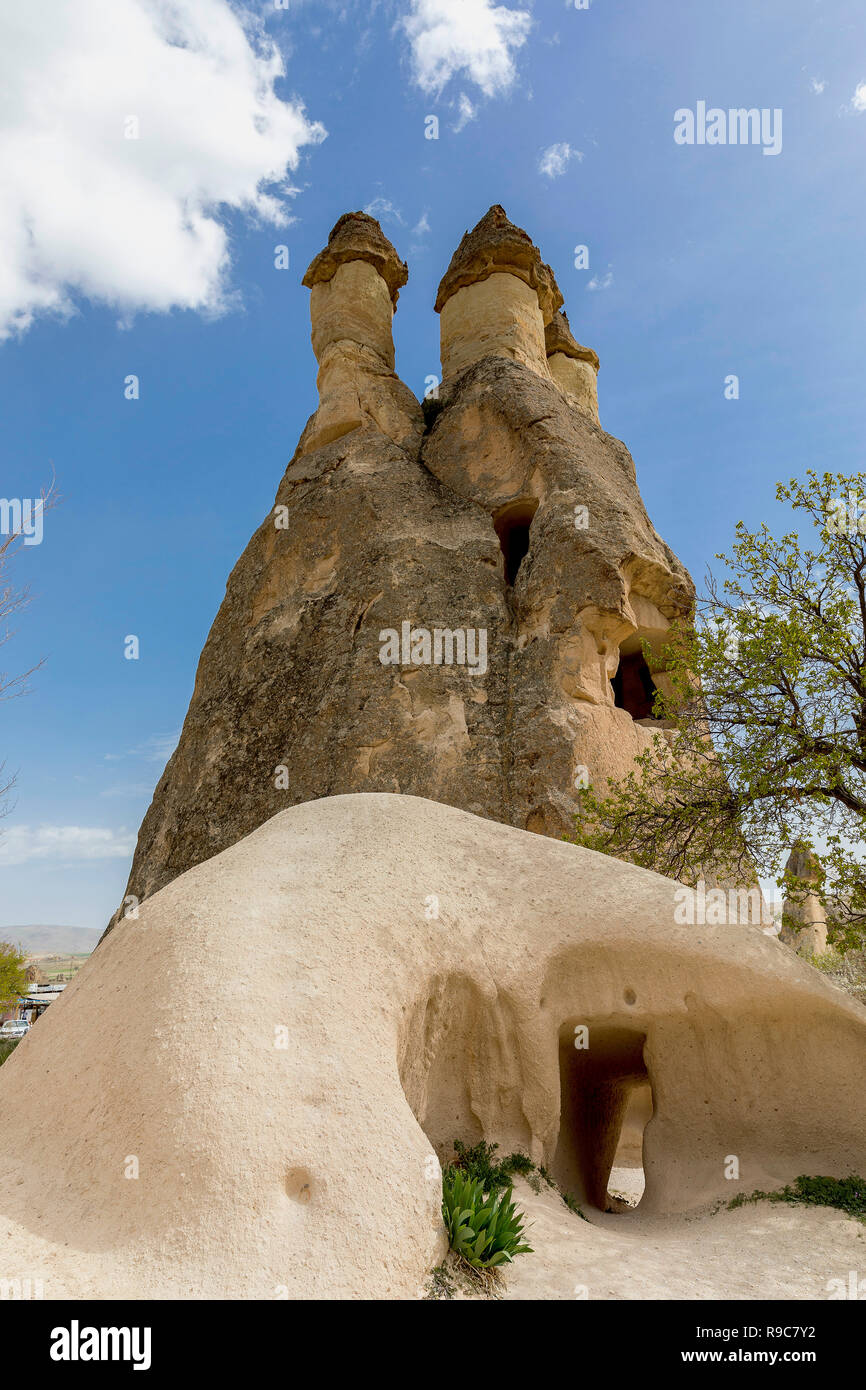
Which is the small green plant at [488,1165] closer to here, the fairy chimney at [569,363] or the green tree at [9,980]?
the fairy chimney at [569,363]

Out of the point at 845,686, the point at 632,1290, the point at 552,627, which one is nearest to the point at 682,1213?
the point at 632,1290

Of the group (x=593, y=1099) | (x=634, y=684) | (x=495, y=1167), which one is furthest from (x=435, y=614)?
(x=495, y=1167)

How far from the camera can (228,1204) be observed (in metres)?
4.59

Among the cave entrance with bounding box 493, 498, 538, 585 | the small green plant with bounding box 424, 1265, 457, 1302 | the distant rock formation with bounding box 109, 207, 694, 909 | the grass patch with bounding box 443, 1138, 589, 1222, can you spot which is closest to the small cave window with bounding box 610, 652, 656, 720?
the distant rock formation with bounding box 109, 207, 694, 909

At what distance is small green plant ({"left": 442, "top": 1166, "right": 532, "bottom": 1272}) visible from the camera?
17.8 ft

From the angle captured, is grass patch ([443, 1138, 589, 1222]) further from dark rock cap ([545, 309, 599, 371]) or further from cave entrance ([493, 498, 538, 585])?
dark rock cap ([545, 309, 599, 371])

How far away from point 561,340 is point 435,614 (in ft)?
48.6

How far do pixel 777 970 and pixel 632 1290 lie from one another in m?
3.09

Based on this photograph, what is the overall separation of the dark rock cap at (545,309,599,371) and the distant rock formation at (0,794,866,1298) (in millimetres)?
22356

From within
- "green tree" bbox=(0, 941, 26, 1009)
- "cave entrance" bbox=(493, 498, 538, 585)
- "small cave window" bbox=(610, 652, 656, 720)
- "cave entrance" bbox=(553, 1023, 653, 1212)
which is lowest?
"green tree" bbox=(0, 941, 26, 1009)

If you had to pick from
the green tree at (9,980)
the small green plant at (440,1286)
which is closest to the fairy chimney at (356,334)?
the small green plant at (440,1286)

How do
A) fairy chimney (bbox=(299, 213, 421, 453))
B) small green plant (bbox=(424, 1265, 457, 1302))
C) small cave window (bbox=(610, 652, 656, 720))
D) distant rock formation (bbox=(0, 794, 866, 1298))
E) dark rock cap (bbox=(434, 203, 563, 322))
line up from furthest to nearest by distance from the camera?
dark rock cap (bbox=(434, 203, 563, 322)), fairy chimney (bbox=(299, 213, 421, 453)), small cave window (bbox=(610, 652, 656, 720)), small green plant (bbox=(424, 1265, 457, 1302)), distant rock formation (bbox=(0, 794, 866, 1298))

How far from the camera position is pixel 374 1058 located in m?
5.60

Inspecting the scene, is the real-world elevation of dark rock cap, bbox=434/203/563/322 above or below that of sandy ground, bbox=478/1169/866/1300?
above
